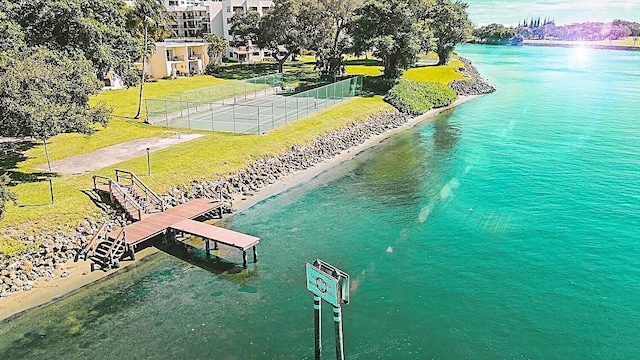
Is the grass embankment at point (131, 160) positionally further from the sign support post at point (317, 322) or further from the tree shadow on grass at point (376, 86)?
the sign support post at point (317, 322)

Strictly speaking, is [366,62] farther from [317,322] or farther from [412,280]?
[317,322]

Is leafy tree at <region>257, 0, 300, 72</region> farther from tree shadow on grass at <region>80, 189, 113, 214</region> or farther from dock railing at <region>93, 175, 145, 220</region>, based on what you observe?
tree shadow on grass at <region>80, 189, 113, 214</region>

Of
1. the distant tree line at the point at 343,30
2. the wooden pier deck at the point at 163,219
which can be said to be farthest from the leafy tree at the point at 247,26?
the wooden pier deck at the point at 163,219

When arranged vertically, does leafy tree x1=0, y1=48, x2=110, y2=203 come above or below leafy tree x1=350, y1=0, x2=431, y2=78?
below

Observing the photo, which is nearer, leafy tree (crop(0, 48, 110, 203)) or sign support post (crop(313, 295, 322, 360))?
sign support post (crop(313, 295, 322, 360))

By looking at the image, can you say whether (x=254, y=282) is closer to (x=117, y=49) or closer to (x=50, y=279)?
(x=50, y=279)

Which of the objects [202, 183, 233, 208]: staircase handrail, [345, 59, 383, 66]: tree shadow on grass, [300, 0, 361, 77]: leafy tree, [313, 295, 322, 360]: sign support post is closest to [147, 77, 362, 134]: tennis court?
[202, 183, 233, 208]: staircase handrail
